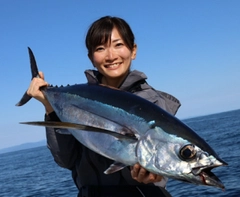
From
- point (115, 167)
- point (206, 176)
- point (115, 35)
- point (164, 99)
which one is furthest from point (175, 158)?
point (115, 35)

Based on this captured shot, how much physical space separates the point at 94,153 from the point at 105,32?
5.09ft

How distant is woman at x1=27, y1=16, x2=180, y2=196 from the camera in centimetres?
414

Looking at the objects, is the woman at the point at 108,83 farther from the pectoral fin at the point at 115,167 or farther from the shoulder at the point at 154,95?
the pectoral fin at the point at 115,167

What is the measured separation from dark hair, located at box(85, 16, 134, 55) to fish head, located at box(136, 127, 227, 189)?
162cm

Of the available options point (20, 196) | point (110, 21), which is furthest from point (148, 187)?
point (20, 196)

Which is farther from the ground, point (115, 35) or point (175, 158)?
point (115, 35)

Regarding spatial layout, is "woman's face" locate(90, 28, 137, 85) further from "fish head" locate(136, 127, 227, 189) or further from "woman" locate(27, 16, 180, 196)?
"fish head" locate(136, 127, 227, 189)

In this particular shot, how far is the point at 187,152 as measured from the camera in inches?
128

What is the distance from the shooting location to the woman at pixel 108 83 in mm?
4137

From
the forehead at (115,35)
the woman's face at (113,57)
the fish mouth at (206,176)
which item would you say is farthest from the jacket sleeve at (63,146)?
the fish mouth at (206,176)

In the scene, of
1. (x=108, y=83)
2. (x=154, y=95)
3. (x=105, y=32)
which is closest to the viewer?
(x=154, y=95)

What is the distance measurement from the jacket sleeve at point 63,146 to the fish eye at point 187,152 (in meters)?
1.59

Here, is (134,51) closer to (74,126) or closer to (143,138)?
(143,138)

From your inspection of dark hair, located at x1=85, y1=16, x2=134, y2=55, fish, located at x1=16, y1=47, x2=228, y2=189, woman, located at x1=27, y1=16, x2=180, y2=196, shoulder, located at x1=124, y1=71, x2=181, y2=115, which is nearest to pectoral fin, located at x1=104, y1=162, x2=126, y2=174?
fish, located at x1=16, y1=47, x2=228, y2=189
